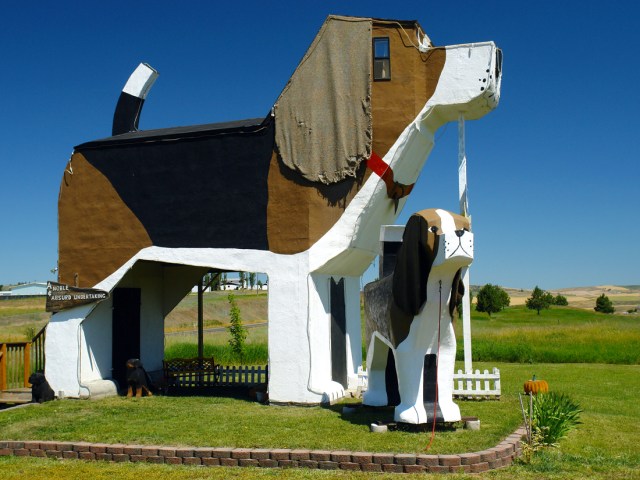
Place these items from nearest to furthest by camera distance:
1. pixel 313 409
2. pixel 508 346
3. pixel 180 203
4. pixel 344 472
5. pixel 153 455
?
pixel 344 472
pixel 153 455
pixel 313 409
pixel 180 203
pixel 508 346

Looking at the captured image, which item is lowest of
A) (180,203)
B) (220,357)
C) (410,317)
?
(220,357)

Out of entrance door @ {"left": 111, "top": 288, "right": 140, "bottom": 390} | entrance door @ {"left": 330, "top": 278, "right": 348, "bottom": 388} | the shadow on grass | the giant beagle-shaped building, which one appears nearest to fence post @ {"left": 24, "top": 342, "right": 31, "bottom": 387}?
the giant beagle-shaped building

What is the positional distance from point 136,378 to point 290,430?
589 cm

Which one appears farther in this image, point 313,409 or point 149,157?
point 149,157

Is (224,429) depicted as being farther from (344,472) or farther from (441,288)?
(441,288)

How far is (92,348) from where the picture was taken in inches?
583

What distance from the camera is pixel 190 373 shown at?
1656 centimetres

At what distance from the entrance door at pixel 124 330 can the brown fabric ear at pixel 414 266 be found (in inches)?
340

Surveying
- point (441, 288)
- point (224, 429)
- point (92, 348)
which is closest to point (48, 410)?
point (92, 348)

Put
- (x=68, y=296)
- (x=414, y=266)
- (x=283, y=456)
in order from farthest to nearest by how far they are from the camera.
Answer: (x=68, y=296)
(x=414, y=266)
(x=283, y=456)

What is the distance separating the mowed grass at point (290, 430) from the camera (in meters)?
8.38

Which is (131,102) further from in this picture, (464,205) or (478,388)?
(478,388)

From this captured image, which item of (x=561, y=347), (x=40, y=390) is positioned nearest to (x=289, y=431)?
(x=40, y=390)

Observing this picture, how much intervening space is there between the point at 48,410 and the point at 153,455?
4997 millimetres
